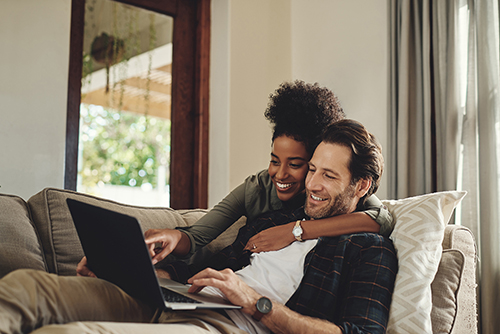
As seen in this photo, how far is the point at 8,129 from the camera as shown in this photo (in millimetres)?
2246

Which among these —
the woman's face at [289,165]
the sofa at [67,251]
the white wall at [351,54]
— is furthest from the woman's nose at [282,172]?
the white wall at [351,54]

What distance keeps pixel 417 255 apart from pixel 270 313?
44 centimetres

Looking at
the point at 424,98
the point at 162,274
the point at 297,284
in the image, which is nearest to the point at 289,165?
the point at 297,284

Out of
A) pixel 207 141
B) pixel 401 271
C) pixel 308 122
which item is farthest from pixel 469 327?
pixel 207 141

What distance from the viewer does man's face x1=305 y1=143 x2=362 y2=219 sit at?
143 cm

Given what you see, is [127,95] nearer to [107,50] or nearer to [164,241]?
[107,50]

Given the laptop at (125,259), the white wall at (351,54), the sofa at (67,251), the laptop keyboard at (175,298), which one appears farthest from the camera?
the white wall at (351,54)

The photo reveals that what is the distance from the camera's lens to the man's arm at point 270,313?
1.16 m

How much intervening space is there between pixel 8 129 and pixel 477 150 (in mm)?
2159

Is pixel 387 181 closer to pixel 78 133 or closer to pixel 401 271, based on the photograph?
pixel 401 271

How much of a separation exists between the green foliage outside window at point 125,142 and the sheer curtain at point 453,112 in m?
1.45

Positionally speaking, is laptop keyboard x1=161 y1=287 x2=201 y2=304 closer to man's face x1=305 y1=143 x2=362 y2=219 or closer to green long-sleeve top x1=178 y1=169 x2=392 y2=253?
green long-sleeve top x1=178 y1=169 x2=392 y2=253

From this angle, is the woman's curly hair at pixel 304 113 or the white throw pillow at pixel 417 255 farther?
the woman's curly hair at pixel 304 113

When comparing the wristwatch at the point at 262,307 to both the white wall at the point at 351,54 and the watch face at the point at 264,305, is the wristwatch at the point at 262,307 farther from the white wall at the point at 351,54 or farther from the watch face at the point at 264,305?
the white wall at the point at 351,54
